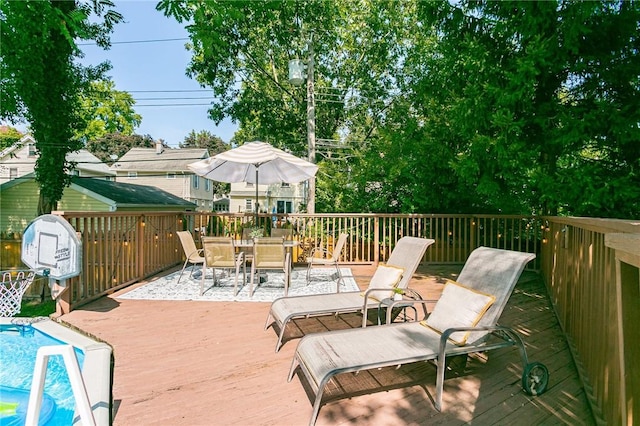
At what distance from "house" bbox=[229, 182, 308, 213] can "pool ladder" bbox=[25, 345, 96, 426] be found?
23769 millimetres

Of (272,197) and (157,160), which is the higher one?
(157,160)

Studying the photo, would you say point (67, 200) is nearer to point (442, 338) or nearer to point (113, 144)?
point (442, 338)

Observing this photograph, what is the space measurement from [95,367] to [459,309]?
2.67 metres

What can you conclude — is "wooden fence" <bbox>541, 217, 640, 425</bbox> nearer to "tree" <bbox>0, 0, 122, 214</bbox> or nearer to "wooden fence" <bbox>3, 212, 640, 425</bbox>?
"wooden fence" <bbox>3, 212, 640, 425</bbox>

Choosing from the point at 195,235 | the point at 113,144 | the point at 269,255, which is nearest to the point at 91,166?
the point at 195,235

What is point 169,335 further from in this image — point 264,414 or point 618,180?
point 618,180

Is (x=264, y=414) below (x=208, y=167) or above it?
below

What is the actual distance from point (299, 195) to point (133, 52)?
13647 mm

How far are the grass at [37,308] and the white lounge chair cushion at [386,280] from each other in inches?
195

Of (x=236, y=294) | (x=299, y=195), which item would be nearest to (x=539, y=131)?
(x=236, y=294)

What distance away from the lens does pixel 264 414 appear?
241 centimetres

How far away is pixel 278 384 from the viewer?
2.82m

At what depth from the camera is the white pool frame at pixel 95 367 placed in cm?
183

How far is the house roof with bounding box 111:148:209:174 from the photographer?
2697cm
